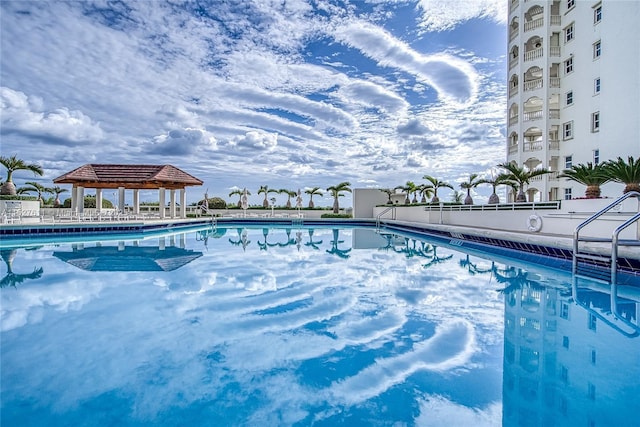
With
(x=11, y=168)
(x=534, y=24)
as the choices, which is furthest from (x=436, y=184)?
(x=11, y=168)

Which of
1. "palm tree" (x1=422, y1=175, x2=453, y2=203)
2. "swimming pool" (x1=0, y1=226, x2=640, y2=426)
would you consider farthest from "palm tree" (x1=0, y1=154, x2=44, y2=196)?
"palm tree" (x1=422, y1=175, x2=453, y2=203)

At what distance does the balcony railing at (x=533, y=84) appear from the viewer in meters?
20.2

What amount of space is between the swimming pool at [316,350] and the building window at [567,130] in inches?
564

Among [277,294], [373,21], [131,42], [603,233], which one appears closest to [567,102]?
[373,21]

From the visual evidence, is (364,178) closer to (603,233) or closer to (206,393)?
(603,233)

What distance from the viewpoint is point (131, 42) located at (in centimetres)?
1518

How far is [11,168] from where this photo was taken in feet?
66.1

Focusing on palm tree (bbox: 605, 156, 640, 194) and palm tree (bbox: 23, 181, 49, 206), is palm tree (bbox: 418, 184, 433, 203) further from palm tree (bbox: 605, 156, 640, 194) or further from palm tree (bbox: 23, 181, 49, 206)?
palm tree (bbox: 23, 181, 49, 206)

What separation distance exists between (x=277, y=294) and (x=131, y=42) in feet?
47.3

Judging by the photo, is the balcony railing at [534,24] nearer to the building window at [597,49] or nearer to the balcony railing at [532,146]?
the building window at [597,49]

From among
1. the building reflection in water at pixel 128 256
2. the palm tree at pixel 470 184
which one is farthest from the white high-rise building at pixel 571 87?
the building reflection in water at pixel 128 256

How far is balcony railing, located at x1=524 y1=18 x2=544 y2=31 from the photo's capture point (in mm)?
20297

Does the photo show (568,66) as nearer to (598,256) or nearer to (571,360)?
(598,256)

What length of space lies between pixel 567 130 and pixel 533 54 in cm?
504
